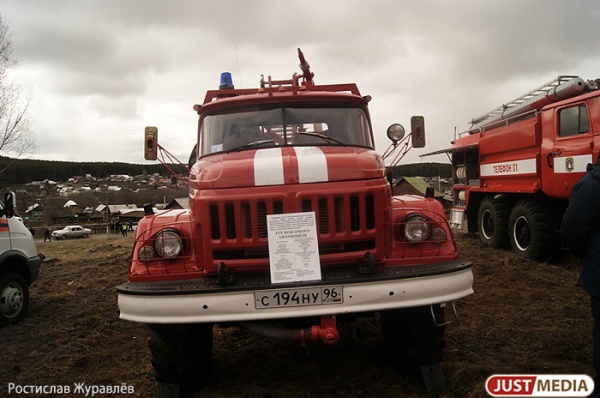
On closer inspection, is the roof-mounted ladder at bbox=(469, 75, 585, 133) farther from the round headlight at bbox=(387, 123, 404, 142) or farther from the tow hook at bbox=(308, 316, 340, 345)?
the tow hook at bbox=(308, 316, 340, 345)

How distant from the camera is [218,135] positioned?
442 centimetres

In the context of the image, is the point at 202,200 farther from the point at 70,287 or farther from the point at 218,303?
the point at 70,287

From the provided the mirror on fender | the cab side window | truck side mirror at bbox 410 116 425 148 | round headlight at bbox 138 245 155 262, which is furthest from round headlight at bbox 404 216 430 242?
the cab side window

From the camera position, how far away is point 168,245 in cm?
342

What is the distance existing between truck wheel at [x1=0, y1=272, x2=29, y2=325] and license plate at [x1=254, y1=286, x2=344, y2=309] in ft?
16.1

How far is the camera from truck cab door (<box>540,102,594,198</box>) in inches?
296

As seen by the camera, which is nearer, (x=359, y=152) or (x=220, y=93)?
(x=359, y=152)

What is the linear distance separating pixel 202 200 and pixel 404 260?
1635 mm

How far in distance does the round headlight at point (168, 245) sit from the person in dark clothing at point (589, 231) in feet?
9.45

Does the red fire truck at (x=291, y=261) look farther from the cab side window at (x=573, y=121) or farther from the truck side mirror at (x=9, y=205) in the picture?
the cab side window at (x=573, y=121)

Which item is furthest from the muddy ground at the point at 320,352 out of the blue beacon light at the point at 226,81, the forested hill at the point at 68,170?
the forested hill at the point at 68,170

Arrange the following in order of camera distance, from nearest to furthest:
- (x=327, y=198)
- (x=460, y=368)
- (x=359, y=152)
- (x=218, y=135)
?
(x=327, y=198)
(x=460, y=368)
(x=359, y=152)
(x=218, y=135)

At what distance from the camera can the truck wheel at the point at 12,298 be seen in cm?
596

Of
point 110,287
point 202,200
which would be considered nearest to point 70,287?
point 110,287
